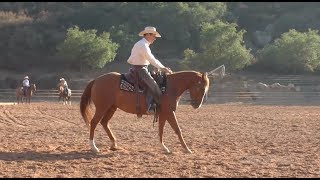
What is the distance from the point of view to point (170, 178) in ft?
23.1

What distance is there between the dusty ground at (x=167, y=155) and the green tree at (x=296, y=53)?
3892 centimetres

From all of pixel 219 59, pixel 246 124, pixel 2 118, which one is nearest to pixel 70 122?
pixel 2 118

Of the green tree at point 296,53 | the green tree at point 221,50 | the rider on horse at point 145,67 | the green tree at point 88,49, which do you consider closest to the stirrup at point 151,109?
the rider on horse at point 145,67

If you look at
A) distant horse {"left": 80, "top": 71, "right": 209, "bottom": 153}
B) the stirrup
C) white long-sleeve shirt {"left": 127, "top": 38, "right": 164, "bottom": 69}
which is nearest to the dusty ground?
distant horse {"left": 80, "top": 71, "right": 209, "bottom": 153}

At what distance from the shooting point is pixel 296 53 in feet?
174

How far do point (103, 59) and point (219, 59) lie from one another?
1318 cm

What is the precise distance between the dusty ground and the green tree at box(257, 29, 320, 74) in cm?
3892

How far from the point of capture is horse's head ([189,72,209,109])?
1020 centimetres

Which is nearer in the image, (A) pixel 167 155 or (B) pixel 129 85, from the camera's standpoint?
(A) pixel 167 155

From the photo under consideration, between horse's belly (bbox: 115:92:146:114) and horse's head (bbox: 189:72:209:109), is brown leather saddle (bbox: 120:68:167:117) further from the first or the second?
horse's head (bbox: 189:72:209:109)

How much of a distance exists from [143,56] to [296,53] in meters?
45.7

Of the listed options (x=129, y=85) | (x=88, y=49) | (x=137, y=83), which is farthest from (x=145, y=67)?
(x=88, y=49)

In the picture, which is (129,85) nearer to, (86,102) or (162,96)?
(162,96)

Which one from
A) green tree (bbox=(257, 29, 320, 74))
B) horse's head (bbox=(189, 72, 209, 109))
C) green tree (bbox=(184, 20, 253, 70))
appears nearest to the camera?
horse's head (bbox=(189, 72, 209, 109))
